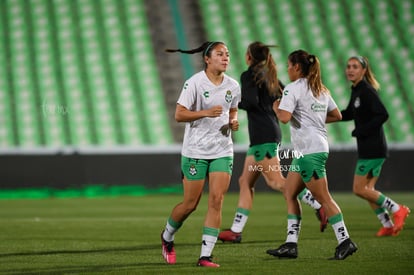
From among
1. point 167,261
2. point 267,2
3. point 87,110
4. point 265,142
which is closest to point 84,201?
point 87,110

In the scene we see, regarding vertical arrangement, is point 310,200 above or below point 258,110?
below

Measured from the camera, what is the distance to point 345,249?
26.2 feet

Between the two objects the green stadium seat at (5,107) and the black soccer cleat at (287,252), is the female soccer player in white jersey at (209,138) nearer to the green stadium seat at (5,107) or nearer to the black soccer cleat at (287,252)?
the black soccer cleat at (287,252)

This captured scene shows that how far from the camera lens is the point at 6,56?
2547 centimetres

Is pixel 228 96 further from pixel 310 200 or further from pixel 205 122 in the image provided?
pixel 310 200

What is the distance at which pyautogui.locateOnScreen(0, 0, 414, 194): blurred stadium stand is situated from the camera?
23.6 meters

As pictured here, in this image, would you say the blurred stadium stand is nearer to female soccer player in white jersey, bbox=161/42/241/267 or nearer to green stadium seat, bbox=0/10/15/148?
green stadium seat, bbox=0/10/15/148

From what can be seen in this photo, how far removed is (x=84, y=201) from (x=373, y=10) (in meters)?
15.1

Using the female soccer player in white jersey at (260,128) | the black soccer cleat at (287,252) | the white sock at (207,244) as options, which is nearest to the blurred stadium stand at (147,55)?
the female soccer player in white jersey at (260,128)

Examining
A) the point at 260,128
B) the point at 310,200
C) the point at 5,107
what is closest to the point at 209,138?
the point at 260,128

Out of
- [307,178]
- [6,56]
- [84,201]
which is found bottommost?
[84,201]

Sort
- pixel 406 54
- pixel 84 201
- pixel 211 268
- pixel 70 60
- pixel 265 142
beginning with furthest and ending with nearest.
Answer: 1. pixel 406 54
2. pixel 70 60
3. pixel 84 201
4. pixel 265 142
5. pixel 211 268

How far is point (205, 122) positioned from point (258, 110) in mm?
2539

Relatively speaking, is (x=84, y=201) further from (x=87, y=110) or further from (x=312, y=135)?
(x=312, y=135)
